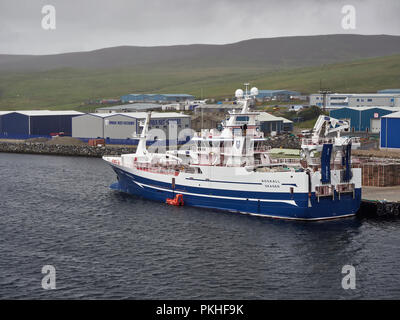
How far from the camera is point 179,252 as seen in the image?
4028 cm

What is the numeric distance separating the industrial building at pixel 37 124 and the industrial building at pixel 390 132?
59.2 meters

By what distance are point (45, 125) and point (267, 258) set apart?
3369 inches

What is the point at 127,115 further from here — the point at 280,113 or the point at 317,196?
the point at 317,196

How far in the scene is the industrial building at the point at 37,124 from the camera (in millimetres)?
116312

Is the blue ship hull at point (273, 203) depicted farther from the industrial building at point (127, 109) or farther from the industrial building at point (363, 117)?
the industrial building at point (127, 109)

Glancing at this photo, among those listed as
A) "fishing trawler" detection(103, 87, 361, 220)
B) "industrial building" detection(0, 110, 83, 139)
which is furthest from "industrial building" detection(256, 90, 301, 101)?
"fishing trawler" detection(103, 87, 361, 220)

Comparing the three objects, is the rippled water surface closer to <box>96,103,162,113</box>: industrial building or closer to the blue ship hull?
the blue ship hull

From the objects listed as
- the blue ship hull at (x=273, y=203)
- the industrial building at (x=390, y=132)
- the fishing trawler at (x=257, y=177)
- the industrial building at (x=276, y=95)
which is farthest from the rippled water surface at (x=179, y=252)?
the industrial building at (x=276, y=95)
